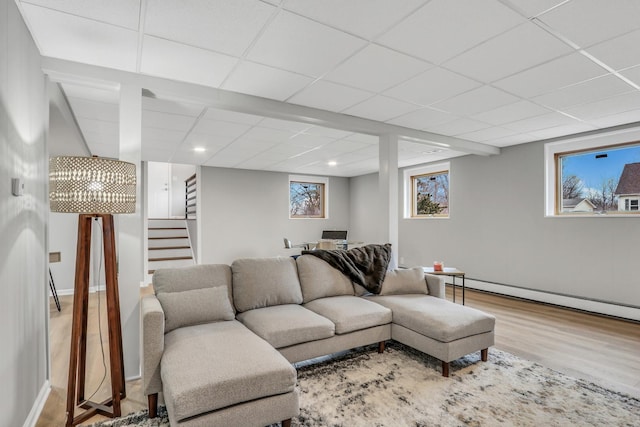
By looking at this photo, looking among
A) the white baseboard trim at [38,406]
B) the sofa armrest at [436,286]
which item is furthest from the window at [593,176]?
the white baseboard trim at [38,406]

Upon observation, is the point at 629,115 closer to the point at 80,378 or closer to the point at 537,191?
the point at 537,191

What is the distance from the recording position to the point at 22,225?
203 centimetres

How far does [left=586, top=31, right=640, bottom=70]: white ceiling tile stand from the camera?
227 centimetres

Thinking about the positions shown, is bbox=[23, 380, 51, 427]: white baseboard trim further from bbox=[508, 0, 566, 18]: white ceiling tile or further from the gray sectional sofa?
bbox=[508, 0, 566, 18]: white ceiling tile

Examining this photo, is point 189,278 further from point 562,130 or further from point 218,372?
point 562,130

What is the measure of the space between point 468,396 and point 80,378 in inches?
106

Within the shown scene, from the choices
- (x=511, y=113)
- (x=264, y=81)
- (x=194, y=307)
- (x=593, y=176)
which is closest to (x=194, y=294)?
(x=194, y=307)

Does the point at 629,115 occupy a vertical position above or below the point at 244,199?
above

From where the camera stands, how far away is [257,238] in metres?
7.71

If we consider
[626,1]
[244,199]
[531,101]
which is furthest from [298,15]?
[244,199]

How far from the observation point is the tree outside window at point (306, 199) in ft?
27.6

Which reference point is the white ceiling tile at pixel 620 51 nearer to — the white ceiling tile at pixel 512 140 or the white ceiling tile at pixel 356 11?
the white ceiling tile at pixel 356 11

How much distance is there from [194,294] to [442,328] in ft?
6.61

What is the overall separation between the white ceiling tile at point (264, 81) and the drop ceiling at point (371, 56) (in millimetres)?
18
